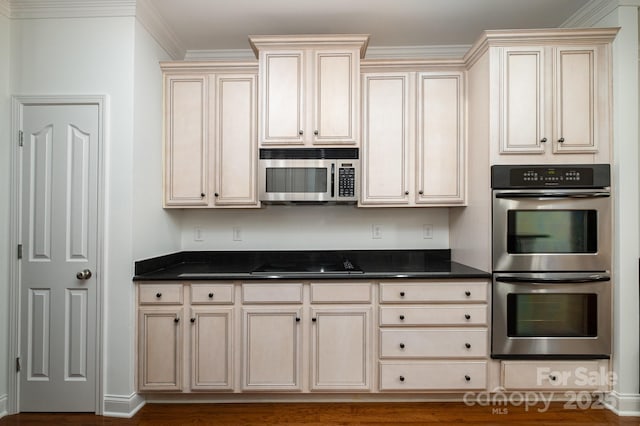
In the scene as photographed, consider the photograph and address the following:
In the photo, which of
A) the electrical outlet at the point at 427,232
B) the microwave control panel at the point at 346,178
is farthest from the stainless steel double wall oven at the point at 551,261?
the microwave control panel at the point at 346,178

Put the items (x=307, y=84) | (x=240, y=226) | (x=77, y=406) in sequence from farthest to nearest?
1. (x=240, y=226)
2. (x=307, y=84)
3. (x=77, y=406)

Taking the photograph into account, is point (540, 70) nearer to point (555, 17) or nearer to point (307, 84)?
point (555, 17)

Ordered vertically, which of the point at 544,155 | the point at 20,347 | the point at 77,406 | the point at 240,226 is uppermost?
the point at 544,155

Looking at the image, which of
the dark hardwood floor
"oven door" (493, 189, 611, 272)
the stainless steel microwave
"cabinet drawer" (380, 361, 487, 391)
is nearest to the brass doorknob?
the dark hardwood floor

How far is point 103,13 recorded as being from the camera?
8.04 feet

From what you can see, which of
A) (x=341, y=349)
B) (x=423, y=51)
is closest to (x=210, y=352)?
(x=341, y=349)

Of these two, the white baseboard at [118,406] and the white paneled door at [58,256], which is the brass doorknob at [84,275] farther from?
the white baseboard at [118,406]

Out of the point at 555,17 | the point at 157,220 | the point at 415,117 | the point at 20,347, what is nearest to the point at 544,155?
the point at 415,117

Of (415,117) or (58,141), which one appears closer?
(58,141)

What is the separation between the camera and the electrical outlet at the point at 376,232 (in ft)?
10.7

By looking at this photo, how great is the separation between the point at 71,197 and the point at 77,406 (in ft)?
4.56

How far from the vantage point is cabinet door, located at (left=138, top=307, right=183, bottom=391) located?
8.17 ft

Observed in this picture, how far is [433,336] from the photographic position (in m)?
2.52

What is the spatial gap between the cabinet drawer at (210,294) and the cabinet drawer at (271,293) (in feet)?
0.36
